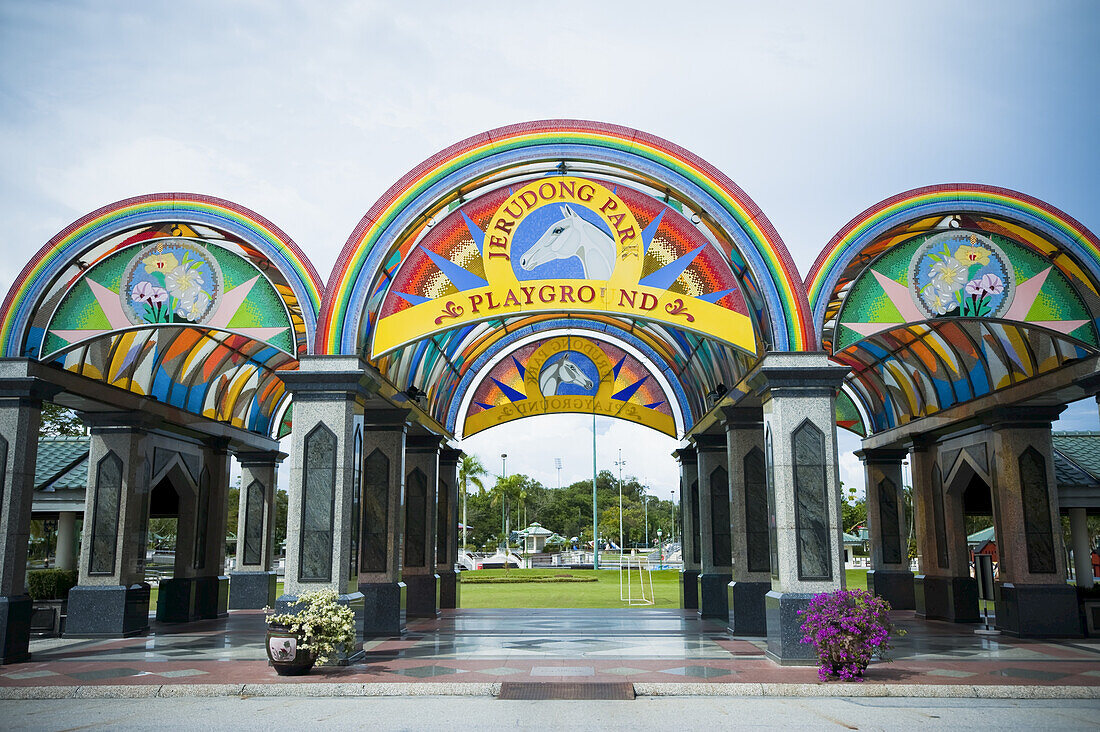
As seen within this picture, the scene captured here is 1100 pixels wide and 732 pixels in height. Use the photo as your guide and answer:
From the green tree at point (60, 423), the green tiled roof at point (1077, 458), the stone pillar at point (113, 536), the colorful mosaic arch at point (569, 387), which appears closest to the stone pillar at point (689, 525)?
the colorful mosaic arch at point (569, 387)

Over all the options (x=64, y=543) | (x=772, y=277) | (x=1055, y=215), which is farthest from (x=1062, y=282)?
(x=64, y=543)

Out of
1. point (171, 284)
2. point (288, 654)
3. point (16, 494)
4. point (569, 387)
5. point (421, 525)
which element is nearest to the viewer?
point (288, 654)

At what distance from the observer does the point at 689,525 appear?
22859 millimetres

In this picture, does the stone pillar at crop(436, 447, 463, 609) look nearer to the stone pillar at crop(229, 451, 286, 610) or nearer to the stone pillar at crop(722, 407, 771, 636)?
the stone pillar at crop(229, 451, 286, 610)

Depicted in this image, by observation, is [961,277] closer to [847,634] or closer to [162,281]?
[847,634]

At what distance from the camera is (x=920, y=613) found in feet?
74.6

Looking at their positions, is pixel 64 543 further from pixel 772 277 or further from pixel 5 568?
pixel 772 277

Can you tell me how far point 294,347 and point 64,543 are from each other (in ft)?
40.5

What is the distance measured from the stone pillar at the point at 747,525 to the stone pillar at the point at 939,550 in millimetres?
7089

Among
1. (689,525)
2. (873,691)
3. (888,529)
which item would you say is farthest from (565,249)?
(888,529)

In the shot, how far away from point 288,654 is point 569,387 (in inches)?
570

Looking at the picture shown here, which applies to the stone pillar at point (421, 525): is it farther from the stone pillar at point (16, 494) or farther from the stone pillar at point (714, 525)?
the stone pillar at point (16, 494)

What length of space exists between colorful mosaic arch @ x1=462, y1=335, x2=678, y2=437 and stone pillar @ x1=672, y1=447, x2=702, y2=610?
1660 mm

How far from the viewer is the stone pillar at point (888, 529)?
24.1 meters
